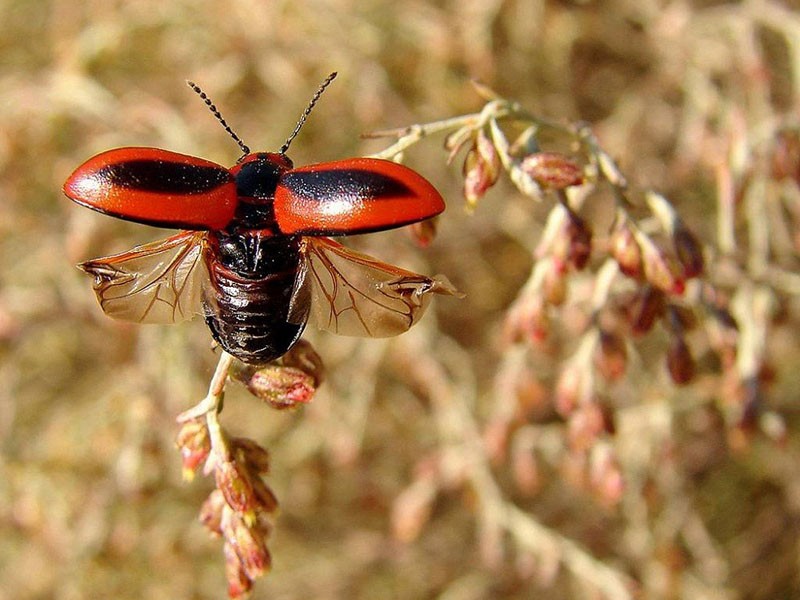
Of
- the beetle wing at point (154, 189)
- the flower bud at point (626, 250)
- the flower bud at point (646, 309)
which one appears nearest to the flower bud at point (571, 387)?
the flower bud at point (646, 309)

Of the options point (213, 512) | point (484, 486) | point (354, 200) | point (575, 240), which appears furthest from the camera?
→ point (484, 486)

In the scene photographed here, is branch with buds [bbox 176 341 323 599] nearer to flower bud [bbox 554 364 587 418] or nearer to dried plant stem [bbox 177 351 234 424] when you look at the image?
dried plant stem [bbox 177 351 234 424]

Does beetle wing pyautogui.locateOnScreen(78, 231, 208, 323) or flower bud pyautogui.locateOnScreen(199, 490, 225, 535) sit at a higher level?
beetle wing pyautogui.locateOnScreen(78, 231, 208, 323)

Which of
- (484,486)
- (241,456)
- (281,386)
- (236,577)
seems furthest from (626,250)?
(484,486)

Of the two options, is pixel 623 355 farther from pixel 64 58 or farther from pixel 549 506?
pixel 64 58

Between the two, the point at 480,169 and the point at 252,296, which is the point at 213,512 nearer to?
the point at 252,296

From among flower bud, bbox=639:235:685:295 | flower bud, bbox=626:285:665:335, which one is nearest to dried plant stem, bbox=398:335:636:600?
flower bud, bbox=626:285:665:335

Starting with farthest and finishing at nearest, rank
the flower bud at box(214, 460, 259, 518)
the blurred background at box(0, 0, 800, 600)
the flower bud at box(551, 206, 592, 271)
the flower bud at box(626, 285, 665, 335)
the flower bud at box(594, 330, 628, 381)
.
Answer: the blurred background at box(0, 0, 800, 600), the flower bud at box(594, 330, 628, 381), the flower bud at box(626, 285, 665, 335), the flower bud at box(551, 206, 592, 271), the flower bud at box(214, 460, 259, 518)

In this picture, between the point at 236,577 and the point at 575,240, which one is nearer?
the point at 236,577

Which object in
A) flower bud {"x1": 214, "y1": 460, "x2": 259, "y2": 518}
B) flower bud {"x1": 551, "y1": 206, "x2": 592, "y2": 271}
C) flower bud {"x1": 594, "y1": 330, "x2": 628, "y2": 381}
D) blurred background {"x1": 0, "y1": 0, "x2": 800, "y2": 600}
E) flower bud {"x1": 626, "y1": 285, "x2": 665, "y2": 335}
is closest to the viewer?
flower bud {"x1": 214, "y1": 460, "x2": 259, "y2": 518}
